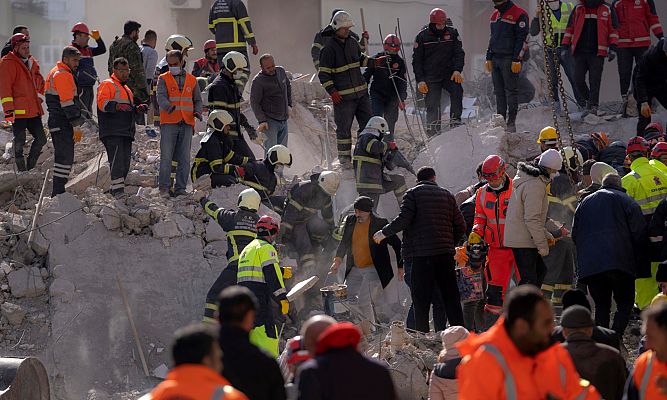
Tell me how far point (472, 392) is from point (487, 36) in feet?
74.2

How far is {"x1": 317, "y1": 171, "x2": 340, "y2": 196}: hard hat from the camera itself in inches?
551

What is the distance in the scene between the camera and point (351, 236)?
1323 cm

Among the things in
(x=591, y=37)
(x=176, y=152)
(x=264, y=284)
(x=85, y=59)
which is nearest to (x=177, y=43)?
(x=85, y=59)

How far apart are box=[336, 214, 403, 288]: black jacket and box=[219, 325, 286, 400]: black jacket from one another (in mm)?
6356

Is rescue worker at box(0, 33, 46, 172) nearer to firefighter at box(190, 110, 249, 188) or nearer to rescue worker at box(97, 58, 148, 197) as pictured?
rescue worker at box(97, 58, 148, 197)

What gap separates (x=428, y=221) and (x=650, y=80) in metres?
5.35

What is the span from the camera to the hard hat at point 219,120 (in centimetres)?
1452

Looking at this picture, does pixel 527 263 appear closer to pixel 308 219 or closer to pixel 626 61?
pixel 308 219

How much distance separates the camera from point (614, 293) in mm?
11188

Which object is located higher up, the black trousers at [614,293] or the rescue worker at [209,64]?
the rescue worker at [209,64]

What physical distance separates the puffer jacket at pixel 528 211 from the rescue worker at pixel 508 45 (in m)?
4.83

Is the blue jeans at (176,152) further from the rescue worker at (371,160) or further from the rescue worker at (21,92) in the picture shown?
the rescue worker at (371,160)

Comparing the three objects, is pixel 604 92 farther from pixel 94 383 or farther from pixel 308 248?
pixel 94 383

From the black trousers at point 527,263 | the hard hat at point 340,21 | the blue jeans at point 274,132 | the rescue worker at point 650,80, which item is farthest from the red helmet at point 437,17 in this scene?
the black trousers at point 527,263
